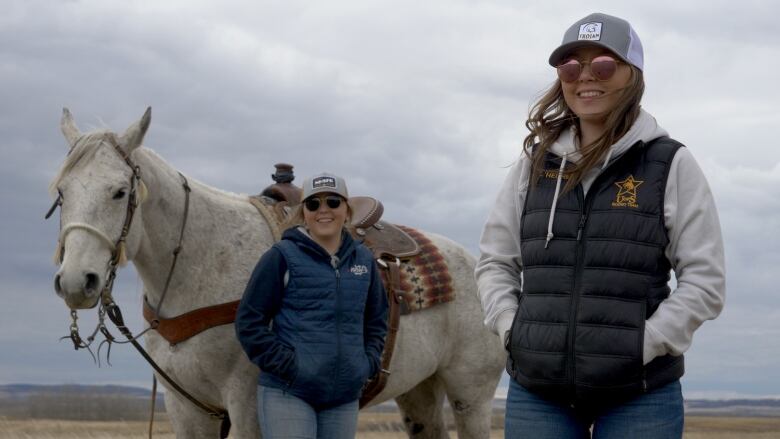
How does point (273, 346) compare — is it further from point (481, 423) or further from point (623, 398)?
point (481, 423)

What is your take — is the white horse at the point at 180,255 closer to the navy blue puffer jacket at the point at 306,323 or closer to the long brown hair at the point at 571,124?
the navy blue puffer jacket at the point at 306,323

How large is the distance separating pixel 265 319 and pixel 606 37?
2296 mm

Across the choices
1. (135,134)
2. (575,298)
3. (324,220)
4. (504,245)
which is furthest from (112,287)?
(575,298)

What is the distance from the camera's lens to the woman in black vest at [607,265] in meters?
2.81

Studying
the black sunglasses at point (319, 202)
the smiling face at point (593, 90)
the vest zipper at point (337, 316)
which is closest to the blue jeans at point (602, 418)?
the smiling face at point (593, 90)

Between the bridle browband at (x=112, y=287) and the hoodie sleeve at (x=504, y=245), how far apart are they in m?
2.19

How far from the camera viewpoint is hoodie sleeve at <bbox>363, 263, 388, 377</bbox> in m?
4.74

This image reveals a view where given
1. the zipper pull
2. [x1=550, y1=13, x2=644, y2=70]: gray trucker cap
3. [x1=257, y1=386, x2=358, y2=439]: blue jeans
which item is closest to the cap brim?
[x1=550, y1=13, x2=644, y2=70]: gray trucker cap

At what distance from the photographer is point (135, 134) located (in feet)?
16.0

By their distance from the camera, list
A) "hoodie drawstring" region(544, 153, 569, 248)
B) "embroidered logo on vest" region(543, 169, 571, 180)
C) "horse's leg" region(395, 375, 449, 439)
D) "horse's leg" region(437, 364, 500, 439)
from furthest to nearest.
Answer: "horse's leg" region(395, 375, 449, 439), "horse's leg" region(437, 364, 500, 439), "embroidered logo on vest" region(543, 169, 571, 180), "hoodie drawstring" region(544, 153, 569, 248)

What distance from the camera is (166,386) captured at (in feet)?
17.6

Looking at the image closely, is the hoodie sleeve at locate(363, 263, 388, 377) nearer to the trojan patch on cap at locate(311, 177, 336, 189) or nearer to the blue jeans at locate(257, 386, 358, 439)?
the blue jeans at locate(257, 386, 358, 439)

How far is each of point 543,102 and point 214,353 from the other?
2662mm

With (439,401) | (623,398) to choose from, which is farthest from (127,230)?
(439,401)
